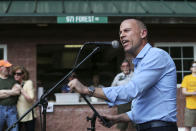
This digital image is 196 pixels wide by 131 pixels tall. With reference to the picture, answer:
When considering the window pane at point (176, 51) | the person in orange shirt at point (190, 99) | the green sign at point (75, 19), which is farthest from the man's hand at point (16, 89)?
the window pane at point (176, 51)

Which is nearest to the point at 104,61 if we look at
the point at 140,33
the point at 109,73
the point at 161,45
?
the point at 109,73

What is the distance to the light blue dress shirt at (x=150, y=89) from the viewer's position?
2.49 m

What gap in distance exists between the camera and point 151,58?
102 inches

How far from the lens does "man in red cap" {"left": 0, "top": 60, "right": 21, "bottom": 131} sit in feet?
21.6

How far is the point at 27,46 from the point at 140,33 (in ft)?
20.3

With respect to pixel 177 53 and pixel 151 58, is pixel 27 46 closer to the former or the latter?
pixel 177 53

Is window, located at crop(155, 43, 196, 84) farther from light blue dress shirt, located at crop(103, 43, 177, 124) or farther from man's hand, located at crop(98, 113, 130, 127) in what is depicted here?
light blue dress shirt, located at crop(103, 43, 177, 124)

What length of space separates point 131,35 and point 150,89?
16.5 inches

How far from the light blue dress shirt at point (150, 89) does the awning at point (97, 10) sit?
5.27 metres

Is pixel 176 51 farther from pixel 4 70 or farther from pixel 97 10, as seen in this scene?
pixel 4 70

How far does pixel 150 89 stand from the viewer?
2592 millimetres

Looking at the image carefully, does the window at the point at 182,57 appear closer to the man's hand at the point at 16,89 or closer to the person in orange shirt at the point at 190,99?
the person in orange shirt at the point at 190,99

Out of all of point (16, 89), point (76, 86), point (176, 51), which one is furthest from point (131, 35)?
point (176, 51)

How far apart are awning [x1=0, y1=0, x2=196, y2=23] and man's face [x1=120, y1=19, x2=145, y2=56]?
522cm
